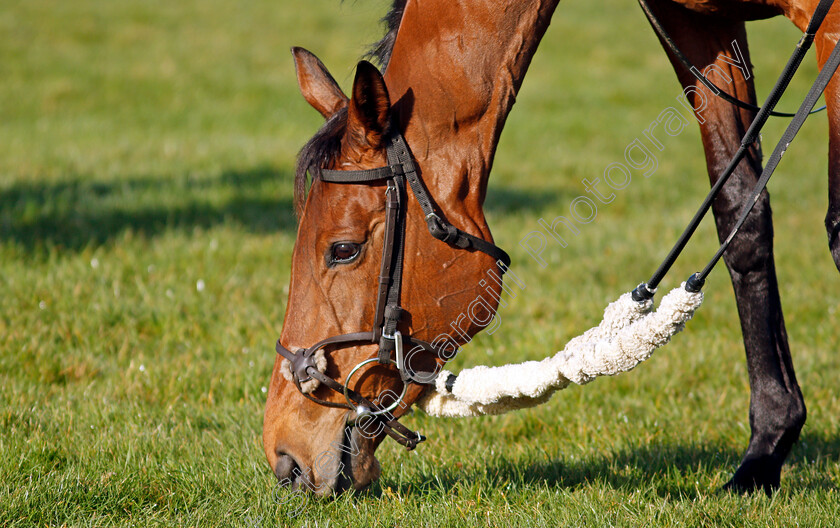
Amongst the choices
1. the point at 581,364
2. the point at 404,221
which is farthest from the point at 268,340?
the point at 581,364

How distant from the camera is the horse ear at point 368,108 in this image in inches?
89.2

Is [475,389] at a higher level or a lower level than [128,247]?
higher

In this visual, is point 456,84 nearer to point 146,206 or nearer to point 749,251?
point 749,251

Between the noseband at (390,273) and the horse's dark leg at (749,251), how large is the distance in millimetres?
1144

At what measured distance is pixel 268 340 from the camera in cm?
459

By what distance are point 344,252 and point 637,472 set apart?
1.58 metres

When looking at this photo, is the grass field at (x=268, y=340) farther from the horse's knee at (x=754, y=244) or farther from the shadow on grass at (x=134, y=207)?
the horse's knee at (x=754, y=244)

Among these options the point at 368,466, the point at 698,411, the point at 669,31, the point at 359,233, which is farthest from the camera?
the point at 698,411

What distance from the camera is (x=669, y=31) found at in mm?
3010

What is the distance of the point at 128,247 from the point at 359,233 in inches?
165

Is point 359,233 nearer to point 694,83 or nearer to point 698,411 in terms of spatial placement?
point 694,83

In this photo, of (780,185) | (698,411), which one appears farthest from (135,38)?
(698,411)

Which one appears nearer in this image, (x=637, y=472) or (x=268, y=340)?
(x=637, y=472)

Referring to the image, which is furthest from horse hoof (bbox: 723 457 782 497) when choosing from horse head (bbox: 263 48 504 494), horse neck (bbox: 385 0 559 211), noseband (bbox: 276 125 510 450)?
horse neck (bbox: 385 0 559 211)
